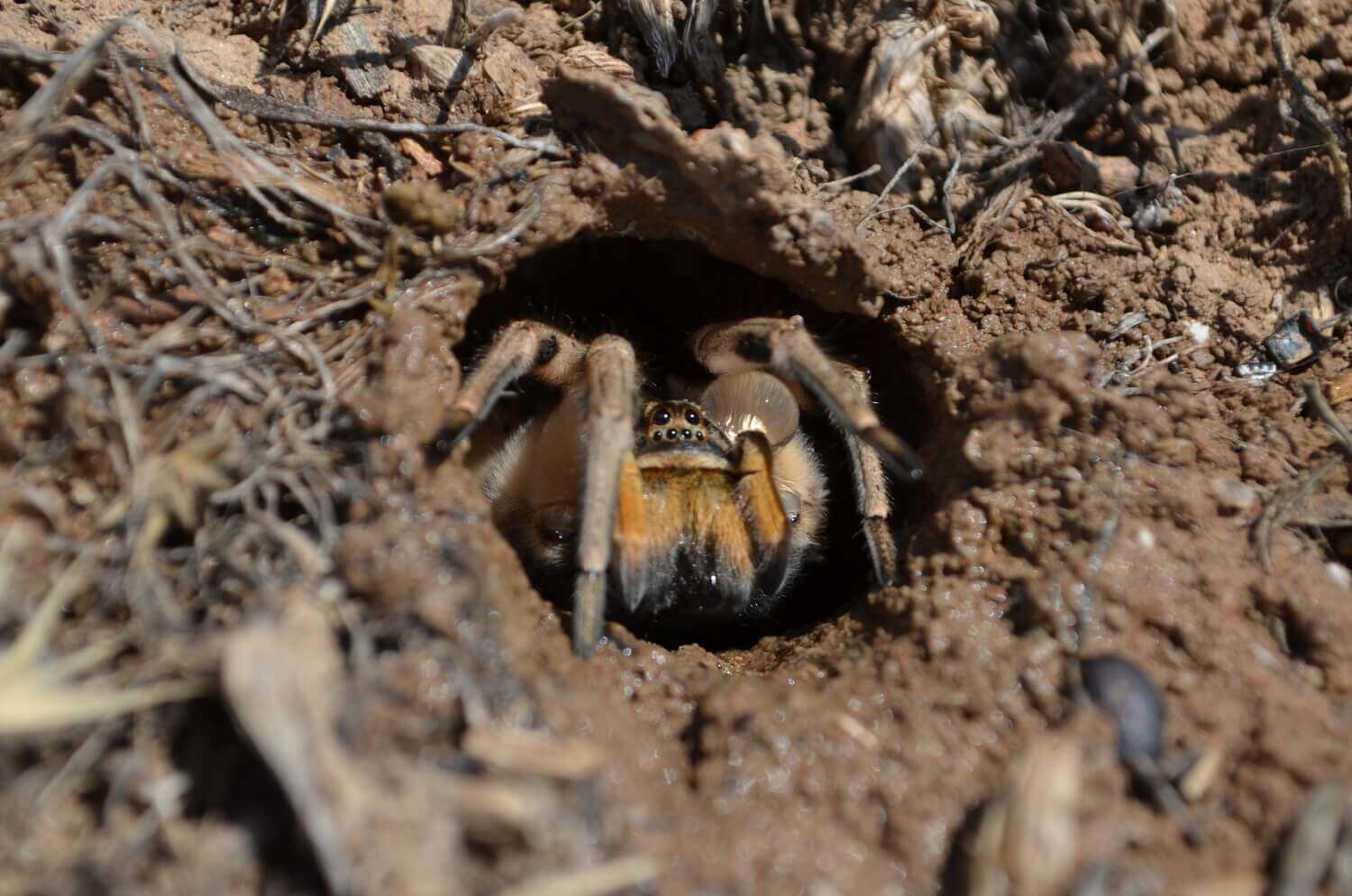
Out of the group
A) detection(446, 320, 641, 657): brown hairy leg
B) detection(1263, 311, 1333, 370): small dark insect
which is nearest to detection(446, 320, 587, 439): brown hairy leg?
detection(446, 320, 641, 657): brown hairy leg

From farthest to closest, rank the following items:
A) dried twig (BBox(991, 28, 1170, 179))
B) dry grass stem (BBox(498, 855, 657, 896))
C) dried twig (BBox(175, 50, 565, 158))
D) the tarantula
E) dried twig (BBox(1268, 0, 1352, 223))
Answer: dried twig (BBox(991, 28, 1170, 179)), dried twig (BBox(1268, 0, 1352, 223)), dried twig (BBox(175, 50, 565, 158)), the tarantula, dry grass stem (BBox(498, 855, 657, 896))

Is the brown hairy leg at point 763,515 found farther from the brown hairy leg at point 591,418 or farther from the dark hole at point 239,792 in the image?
the dark hole at point 239,792

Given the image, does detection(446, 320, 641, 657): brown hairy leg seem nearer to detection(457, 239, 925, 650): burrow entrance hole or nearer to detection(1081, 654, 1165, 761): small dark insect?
detection(457, 239, 925, 650): burrow entrance hole

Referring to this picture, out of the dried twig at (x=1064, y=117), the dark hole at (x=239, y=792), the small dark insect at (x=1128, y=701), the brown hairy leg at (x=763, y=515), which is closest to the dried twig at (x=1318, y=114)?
the dried twig at (x=1064, y=117)

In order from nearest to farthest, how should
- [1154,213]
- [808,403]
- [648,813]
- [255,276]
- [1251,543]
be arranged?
[648,813] < [1251,543] < [255,276] < [1154,213] < [808,403]

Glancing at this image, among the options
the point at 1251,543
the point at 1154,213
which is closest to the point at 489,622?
the point at 1251,543

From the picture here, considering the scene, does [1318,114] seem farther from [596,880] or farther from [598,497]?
[596,880]

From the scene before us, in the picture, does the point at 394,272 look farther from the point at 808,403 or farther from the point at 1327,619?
the point at 1327,619
